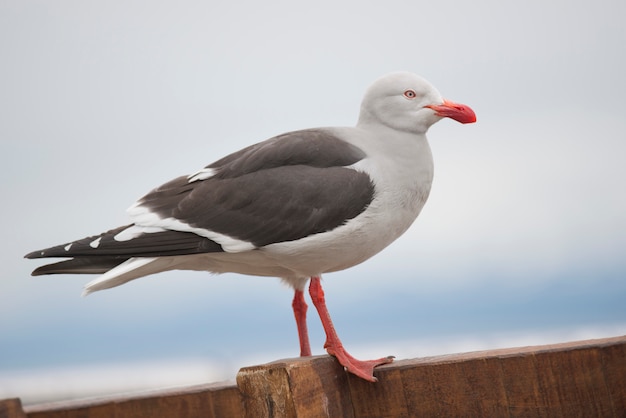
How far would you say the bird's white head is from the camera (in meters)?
3.31

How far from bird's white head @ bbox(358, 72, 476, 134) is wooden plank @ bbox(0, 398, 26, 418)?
5.59ft

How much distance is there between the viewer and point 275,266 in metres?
3.18

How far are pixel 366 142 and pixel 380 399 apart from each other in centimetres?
109

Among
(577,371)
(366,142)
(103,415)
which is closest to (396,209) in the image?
(366,142)

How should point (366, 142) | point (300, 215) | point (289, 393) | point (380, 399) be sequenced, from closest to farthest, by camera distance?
point (289, 393)
point (380, 399)
point (300, 215)
point (366, 142)

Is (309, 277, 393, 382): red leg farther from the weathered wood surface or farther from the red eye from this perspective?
the red eye

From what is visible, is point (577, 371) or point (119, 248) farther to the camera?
point (119, 248)

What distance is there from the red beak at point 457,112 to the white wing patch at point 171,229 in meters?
0.93

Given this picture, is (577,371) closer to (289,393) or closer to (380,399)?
(380,399)

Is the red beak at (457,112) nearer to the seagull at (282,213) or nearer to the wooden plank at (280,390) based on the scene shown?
the seagull at (282,213)

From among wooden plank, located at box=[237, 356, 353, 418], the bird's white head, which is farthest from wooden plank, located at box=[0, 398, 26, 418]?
the bird's white head

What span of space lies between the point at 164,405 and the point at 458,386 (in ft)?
3.82

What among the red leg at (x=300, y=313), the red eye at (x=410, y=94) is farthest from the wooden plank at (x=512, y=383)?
the red eye at (x=410, y=94)

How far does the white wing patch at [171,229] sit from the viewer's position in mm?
3023
